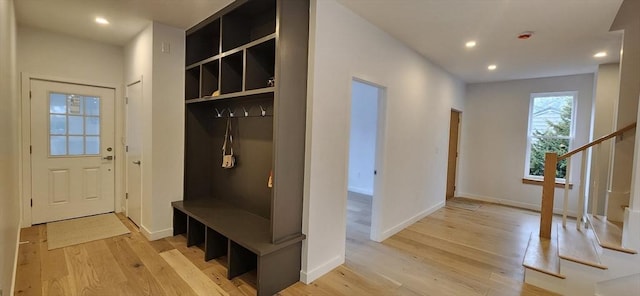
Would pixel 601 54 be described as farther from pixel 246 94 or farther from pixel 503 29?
pixel 246 94

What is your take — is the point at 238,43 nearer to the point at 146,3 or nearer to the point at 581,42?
the point at 146,3

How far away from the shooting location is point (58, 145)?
3666 mm

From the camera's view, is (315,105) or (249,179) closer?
(315,105)

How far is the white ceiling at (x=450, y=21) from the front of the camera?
251cm

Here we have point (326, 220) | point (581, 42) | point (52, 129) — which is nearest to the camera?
point (326, 220)

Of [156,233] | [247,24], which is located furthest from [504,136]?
[156,233]

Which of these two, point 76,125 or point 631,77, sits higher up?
point 631,77

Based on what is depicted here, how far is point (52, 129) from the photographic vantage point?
362 cm

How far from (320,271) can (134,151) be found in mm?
2833

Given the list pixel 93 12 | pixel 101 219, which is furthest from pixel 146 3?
Result: pixel 101 219

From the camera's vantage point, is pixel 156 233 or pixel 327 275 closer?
pixel 327 275

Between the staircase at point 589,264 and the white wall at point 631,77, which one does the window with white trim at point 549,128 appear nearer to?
the white wall at point 631,77

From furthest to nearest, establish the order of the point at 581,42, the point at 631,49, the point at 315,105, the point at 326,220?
the point at 581,42 < the point at 631,49 < the point at 326,220 < the point at 315,105

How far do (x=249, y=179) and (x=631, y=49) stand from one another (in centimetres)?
412
